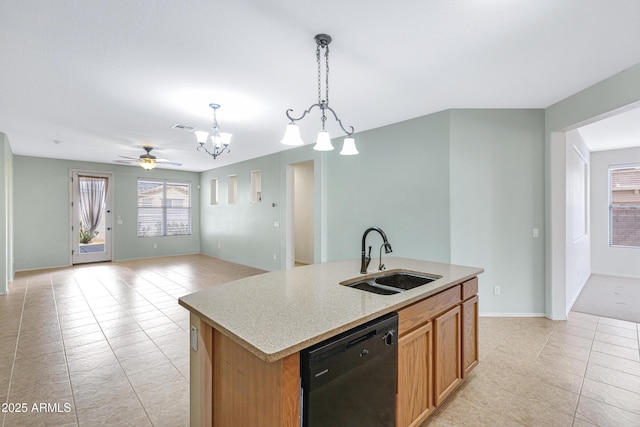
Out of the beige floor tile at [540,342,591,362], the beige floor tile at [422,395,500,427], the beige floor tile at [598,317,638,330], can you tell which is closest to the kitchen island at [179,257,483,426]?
the beige floor tile at [422,395,500,427]

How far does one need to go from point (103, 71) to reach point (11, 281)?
17.6 ft

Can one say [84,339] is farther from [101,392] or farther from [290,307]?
[290,307]

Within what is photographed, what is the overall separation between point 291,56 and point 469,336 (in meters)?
2.56

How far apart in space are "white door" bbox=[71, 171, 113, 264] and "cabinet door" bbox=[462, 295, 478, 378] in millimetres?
8470

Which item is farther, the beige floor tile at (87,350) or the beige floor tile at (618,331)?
the beige floor tile at (618,331)

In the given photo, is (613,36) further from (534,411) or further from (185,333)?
(185,333)

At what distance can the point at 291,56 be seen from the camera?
238cm

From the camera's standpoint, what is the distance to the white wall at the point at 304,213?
7.66 meters

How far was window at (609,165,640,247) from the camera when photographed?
18.6ft

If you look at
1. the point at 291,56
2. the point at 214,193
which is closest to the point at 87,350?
the point at 291,56

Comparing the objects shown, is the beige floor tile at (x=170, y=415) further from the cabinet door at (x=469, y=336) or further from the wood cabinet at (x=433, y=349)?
the cabinet door at (x=469, y=336)

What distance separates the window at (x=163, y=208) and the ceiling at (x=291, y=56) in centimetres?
443

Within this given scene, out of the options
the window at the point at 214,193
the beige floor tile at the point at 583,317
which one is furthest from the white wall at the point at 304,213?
the beige floor tile at the point at 583,317

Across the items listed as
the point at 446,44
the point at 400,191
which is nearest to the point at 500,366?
the point at 400,191
